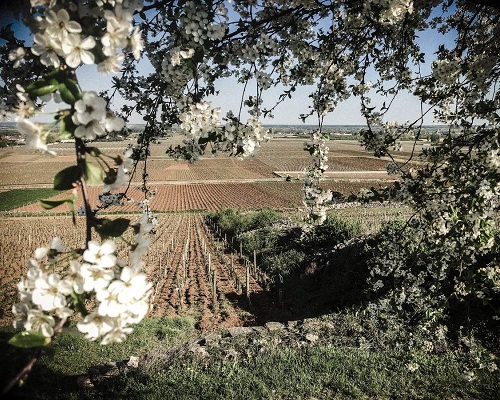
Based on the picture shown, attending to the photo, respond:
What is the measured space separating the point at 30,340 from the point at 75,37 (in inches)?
34.4

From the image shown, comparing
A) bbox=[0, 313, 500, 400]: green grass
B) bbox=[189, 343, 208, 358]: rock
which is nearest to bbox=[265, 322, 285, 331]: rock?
bbox=[0, 313, 500, 400]: green grass

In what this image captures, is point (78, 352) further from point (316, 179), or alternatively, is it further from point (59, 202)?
point (59, 202)

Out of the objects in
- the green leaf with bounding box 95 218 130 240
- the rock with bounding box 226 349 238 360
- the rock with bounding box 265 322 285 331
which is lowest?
the rock with bounding box 265 322 285 331

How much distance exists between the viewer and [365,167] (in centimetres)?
6038

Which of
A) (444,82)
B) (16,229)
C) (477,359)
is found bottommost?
(16,229)

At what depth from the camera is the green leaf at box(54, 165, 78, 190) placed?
115cm

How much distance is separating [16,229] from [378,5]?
2489 cm

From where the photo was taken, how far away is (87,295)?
1.11m

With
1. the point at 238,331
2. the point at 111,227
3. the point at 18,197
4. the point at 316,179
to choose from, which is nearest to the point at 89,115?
the point at 111,227

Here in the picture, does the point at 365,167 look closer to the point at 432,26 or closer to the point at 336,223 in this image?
the point at 336,223

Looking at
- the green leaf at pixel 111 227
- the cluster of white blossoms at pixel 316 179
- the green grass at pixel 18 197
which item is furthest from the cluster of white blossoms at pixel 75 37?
the green grass at pixel 18 197

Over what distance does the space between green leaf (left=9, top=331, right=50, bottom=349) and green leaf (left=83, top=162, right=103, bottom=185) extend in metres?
0.46

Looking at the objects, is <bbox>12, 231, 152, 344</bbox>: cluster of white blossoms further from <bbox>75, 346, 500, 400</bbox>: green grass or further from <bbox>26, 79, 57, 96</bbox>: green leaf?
<bbox>75, 346, 500, 400</bbox>: green grass

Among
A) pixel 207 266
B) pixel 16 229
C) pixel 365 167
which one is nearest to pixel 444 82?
pixel 207 266
